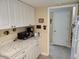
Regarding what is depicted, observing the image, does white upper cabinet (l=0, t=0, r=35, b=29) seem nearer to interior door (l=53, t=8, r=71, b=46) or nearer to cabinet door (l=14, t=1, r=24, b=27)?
cabinet door (l=14, t=1, r=24, b=27)

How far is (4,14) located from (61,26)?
11.2 ft

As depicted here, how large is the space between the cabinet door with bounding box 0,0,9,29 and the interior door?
123 inches

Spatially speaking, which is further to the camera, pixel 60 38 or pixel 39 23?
pixel 60 38

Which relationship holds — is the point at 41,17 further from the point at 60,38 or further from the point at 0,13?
the point at 60,38

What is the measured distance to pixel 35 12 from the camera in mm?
3309

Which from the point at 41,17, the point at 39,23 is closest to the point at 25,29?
the point at 39,23

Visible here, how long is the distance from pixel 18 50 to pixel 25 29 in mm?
1427

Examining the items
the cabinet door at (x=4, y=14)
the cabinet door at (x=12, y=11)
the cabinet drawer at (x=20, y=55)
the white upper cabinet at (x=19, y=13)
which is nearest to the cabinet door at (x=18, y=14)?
the white upper cabinet at (x=19, y=13)

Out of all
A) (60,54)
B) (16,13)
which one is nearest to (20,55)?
(16,13)

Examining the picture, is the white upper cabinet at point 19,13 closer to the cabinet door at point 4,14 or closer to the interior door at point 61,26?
the cabinet door at point 4,14

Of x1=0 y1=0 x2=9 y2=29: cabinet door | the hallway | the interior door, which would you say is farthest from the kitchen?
the interior door

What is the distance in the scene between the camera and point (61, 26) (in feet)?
14.6

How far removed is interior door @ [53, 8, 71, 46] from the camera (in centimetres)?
423

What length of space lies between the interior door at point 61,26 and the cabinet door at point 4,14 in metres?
3.12
